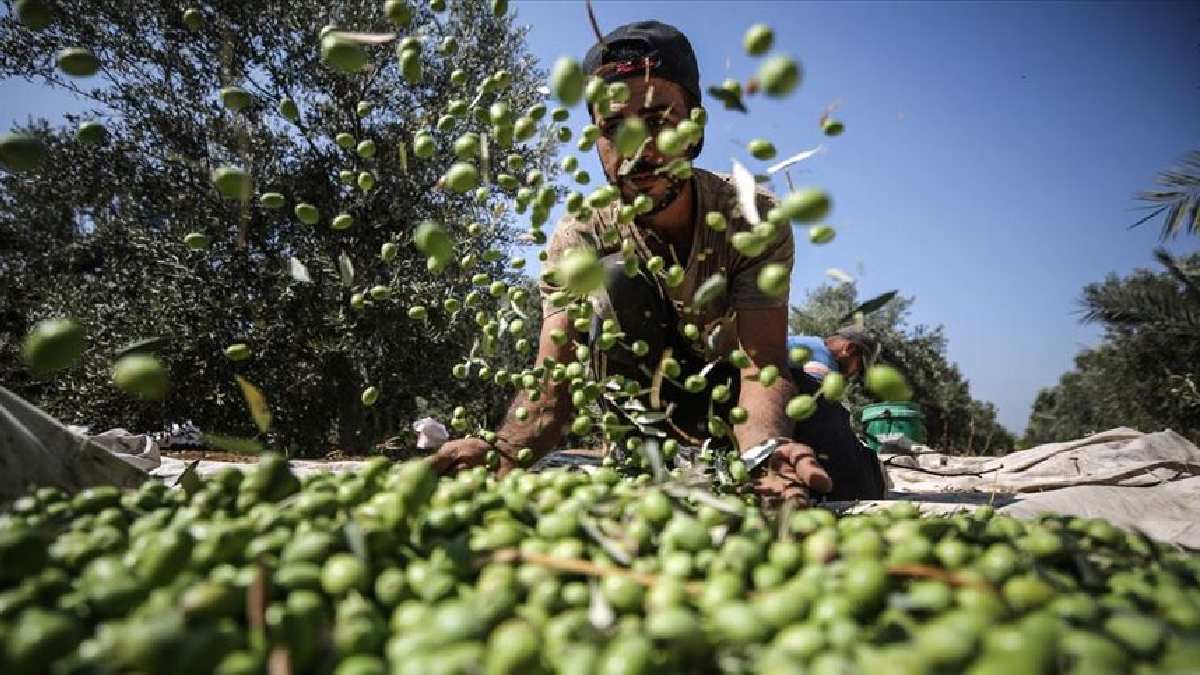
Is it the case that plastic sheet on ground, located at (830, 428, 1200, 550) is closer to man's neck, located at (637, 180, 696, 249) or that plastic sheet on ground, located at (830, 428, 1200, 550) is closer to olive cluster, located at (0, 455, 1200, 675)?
olive cluster, located at (0, 455, 1200, 675)

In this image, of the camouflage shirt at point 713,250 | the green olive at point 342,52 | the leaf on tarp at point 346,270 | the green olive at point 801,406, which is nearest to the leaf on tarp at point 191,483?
the leaf on tarp at point 346,270

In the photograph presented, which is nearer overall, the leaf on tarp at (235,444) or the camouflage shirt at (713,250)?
the leaf on tarp at (235,444)

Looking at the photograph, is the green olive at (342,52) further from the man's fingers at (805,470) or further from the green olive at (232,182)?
the man's fingers at (805,470)

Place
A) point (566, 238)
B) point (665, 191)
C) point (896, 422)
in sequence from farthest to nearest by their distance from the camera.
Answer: point (896, 422), point (566, 238), point (665, 191)

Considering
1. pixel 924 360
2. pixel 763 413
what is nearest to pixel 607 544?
pixel 763 413

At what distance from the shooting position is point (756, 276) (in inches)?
120

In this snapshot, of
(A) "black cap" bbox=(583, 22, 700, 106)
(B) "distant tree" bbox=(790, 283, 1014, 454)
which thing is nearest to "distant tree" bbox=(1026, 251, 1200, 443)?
(B) "distant tree" bbox=(790, 283, 1014, 454)

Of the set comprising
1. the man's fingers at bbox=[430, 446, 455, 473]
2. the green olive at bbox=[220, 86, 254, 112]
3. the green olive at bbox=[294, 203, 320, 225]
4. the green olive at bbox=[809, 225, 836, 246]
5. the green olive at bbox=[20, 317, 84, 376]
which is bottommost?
the man's fingers at bbox=[430, 446, 455, 473]

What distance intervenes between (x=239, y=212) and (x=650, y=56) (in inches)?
459

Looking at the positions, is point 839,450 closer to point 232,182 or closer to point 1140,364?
point 232,182

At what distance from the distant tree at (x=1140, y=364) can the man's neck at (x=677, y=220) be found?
12.4m

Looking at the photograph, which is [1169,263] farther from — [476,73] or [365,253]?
[365,253]

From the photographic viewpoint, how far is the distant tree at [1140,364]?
1541 cm

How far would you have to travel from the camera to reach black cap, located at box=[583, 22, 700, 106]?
2.45 metres
